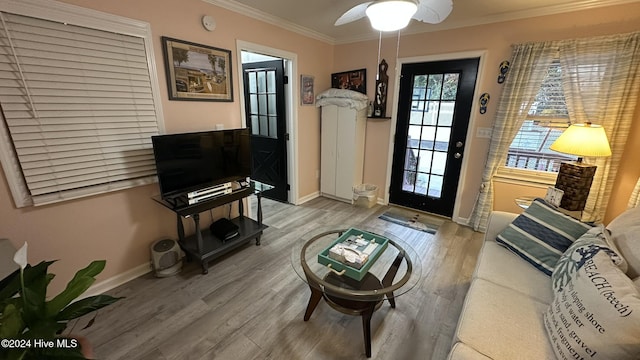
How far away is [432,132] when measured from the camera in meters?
3.22

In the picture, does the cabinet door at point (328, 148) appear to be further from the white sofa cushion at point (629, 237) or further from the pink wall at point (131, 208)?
the white sofa cushion at point (629, 237)

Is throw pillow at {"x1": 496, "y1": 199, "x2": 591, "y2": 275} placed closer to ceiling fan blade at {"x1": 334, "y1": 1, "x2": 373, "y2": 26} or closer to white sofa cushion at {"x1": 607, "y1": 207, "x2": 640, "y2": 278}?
white sofa cushion at {"x1": 607, "y1": 207, "x2": 640, "y2": 278}

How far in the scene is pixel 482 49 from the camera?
271cm

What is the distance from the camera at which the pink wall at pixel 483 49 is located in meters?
2.20

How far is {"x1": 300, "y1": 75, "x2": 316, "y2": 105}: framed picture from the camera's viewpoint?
134 inches

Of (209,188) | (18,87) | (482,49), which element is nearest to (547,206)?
(482,49)

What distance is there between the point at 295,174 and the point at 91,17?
8.20 feet

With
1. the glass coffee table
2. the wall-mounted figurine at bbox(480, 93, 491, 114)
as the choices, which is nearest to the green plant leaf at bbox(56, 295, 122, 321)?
the glass coffee table

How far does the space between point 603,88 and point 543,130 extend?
1.69 ft

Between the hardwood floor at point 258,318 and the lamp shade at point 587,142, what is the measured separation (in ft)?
4.08

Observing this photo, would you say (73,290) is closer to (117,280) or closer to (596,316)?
(117,280)

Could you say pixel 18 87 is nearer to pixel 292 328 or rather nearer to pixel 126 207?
pixel 126 207

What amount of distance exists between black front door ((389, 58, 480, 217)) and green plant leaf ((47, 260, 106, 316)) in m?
3.32

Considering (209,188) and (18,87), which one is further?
(209,188)
